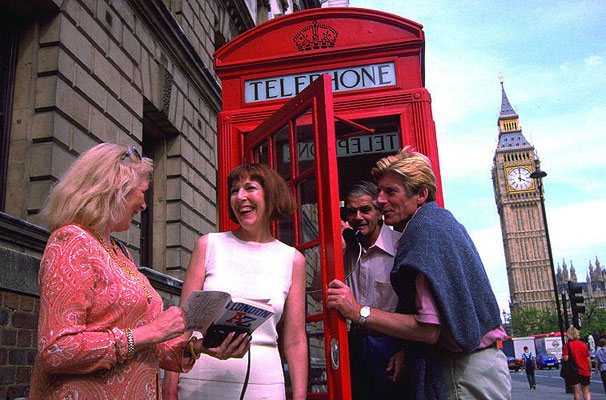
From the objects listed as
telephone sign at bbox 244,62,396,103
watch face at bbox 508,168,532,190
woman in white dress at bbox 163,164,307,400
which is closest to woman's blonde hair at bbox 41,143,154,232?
woman in white dress at bbox 163,164,307,400

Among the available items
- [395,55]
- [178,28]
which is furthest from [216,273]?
[178,28]

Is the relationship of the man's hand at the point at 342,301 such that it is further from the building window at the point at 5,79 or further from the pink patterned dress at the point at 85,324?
the building window at the point at 5,79

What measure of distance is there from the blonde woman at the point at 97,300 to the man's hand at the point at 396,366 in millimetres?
803

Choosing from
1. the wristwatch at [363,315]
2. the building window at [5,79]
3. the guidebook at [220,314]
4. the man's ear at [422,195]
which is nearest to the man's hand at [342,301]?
the wristwatch at [363,315]

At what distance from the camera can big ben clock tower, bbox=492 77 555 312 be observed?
10362cm

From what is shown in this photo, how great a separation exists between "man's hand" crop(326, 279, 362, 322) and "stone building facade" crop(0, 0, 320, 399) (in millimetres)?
3665

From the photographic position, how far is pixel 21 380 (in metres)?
5.34

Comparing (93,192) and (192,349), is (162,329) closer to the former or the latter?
(192,349)

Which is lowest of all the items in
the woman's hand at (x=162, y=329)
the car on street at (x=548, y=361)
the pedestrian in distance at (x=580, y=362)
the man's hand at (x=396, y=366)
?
the car on street at (x=548, y=361)

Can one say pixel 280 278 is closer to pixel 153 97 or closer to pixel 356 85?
pixel 356 85

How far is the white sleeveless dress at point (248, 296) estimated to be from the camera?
2.48 m

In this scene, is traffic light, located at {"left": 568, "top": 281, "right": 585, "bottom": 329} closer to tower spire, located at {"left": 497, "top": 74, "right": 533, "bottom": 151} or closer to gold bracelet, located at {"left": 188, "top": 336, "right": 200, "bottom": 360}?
gold bracelet, located at {"left": 188, "top": 336, "right": 200, "bottom": 360}

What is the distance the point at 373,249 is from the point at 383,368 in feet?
2.20

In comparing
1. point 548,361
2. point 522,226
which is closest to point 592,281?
point 522,226
